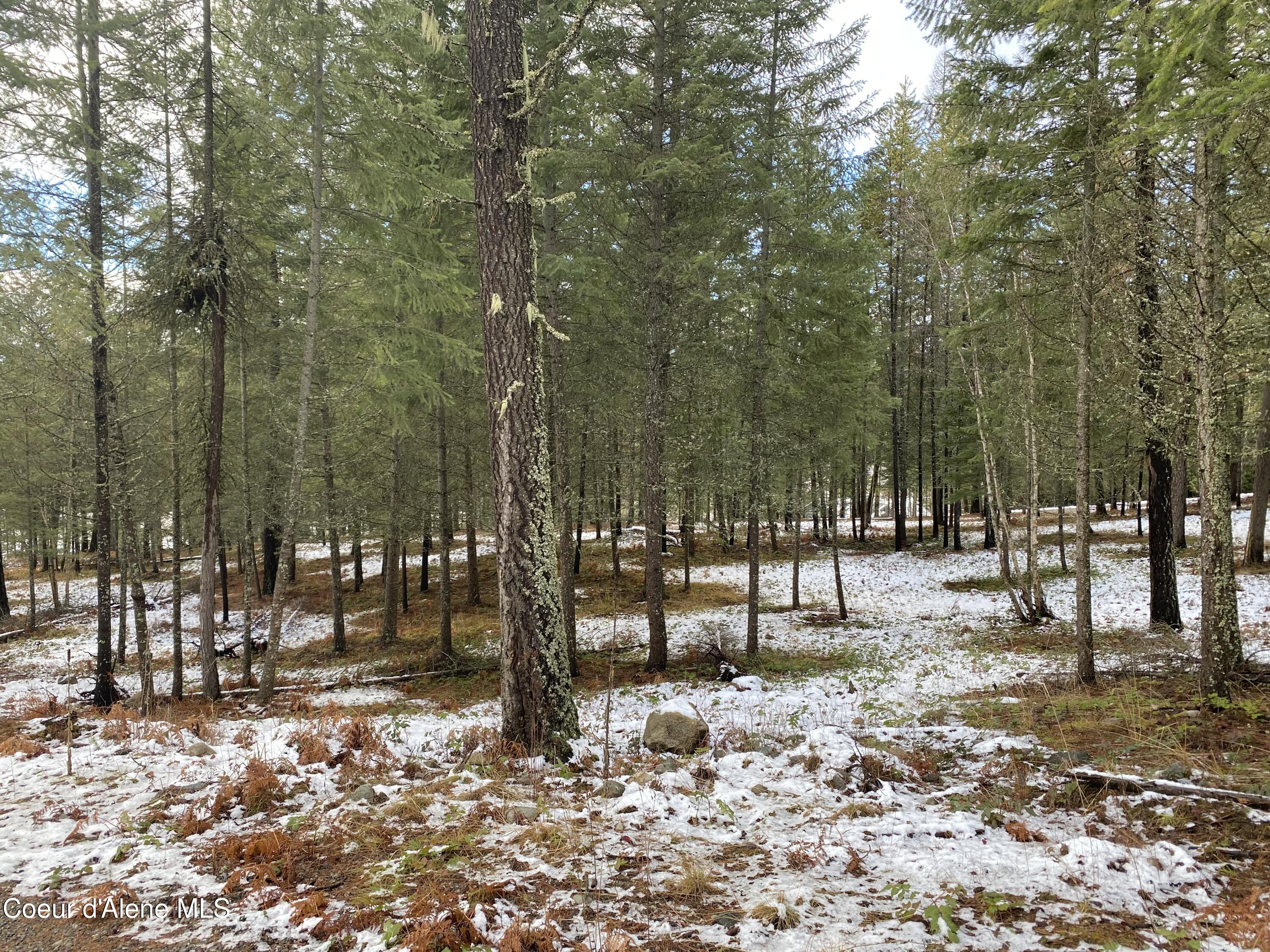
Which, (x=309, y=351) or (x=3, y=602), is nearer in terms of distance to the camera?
(x=309, y=351)

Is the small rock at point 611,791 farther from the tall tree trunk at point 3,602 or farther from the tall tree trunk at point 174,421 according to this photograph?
the tall tree trunk at point 3,602

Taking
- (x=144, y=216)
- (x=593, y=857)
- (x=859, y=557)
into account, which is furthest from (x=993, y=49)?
(x=859, y=557)

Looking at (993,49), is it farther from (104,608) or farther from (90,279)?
(104,608)

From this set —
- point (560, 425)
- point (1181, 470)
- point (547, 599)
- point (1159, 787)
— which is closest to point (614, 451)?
point (560, 425)

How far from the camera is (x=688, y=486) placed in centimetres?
1404

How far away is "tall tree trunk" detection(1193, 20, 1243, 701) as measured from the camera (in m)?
6.16

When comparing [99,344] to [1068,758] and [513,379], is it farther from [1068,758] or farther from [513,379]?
[1068,758]

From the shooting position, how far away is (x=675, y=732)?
620 centimetres

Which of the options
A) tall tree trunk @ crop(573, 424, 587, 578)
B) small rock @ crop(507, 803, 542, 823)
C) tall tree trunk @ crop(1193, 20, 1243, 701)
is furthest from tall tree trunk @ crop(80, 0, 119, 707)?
tall tree trunk @ crop(1193, 20, 1243, 701)

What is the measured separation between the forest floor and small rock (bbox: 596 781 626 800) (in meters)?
0.03

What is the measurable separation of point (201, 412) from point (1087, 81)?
15.2m

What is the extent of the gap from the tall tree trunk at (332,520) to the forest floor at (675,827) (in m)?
6.46

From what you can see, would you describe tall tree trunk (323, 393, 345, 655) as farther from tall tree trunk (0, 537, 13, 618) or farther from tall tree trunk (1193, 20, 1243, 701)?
tall tree trunk (0, 537, 13, 618)

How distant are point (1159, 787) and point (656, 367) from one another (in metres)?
9.15
